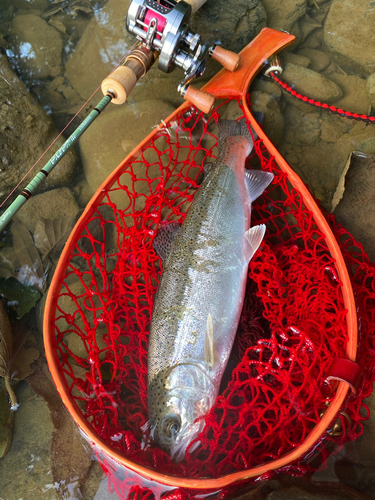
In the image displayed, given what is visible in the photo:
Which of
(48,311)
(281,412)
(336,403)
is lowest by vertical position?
(281,412)

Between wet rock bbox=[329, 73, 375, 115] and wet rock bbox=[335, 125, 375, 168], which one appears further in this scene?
wet rock bbox=[329, 73, 375, 115]

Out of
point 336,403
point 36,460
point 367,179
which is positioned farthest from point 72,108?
point 336,403

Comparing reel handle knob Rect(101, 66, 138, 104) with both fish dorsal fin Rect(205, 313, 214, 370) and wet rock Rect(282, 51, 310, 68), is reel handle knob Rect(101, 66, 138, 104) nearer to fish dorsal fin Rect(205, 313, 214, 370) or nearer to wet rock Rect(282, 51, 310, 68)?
fish dorsal fin Rect(205, 313, 214, 370)

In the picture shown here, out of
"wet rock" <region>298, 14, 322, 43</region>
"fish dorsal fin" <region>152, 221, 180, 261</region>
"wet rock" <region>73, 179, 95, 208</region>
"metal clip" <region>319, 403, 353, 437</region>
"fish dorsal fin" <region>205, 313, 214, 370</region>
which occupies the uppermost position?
"wet rock" <region>298, 14, 322, 43</region>

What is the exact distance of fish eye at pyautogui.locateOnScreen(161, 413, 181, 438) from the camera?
2402 millimetres

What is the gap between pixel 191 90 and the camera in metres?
2.85

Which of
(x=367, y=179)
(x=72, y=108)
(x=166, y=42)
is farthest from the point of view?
(x=72, y=108)

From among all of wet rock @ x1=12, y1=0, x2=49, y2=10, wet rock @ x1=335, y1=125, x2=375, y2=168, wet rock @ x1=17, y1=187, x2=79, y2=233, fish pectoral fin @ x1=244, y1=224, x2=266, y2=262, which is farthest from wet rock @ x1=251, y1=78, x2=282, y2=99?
wet rock @ x1=12, y1=0, x2=49, y2=10

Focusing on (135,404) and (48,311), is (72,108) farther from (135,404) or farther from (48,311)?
(135,404)

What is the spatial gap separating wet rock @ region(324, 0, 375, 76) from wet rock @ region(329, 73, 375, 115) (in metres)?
0.13

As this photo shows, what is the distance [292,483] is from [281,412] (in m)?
0.45

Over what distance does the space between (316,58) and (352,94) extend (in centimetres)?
59

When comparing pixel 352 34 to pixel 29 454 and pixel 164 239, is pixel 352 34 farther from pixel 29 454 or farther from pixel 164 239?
pixel 29 454

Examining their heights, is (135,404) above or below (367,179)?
below
